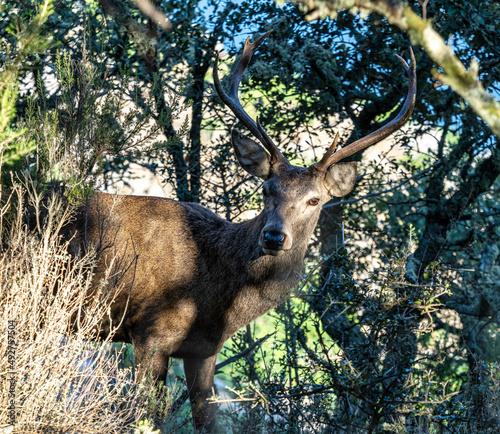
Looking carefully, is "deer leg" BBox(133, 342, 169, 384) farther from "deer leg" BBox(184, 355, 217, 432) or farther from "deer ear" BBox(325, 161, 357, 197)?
"deer ear" BBox(325, 161, 357, 197)

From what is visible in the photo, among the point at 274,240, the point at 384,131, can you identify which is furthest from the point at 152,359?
the point at 384,131

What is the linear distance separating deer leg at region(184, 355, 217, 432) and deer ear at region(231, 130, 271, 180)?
5.78 feet

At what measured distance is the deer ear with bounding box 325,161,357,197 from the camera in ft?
17.5

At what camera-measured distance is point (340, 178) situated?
17.7ft

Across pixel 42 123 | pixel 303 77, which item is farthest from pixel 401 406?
pixel 303 77

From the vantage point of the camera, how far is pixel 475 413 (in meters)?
5.69

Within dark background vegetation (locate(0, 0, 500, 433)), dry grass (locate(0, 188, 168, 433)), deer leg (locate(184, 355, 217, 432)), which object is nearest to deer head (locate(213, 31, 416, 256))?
dark background vegetation (locate(0, 0, 500, 433))

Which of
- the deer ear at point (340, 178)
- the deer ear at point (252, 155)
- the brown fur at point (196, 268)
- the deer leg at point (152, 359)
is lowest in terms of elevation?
the deer leg at point (152, 359)

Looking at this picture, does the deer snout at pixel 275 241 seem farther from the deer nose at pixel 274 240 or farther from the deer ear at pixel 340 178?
the deer ear at pixel 340 178

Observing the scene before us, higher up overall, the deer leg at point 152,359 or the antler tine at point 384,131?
the antler tine at point 384,131

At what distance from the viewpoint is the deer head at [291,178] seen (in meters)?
4.78

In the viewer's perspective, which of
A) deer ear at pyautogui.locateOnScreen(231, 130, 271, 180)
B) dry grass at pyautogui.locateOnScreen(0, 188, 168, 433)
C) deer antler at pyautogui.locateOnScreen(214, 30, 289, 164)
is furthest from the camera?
deer ear at pyautogui.locateOnScreen(231, 130, 271, 180)

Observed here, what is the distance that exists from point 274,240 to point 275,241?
1 centimetres

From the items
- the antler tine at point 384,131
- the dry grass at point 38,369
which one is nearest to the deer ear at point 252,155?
the antler tine at point 384,131
